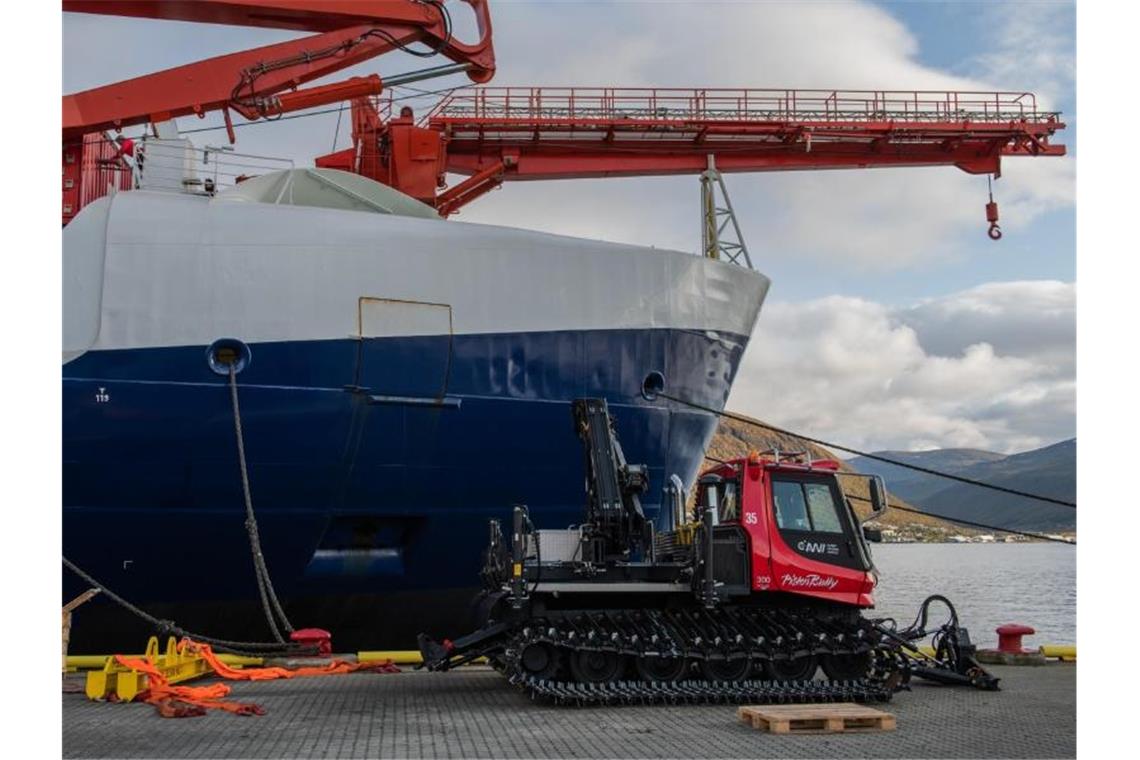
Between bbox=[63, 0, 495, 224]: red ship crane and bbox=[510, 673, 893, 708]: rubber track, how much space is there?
9.03 metres

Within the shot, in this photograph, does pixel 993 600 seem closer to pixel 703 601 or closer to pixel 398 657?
pixel 398 657

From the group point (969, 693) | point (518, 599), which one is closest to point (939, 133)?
point (969, 693)

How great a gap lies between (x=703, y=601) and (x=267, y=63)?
9.35 metres

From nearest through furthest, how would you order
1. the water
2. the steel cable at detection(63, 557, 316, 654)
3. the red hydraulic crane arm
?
the steel cable at detection(63, 557, 316, 654) → the red hydraulic crane arm → the water

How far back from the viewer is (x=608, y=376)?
14578 mm

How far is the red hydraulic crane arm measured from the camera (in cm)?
1452

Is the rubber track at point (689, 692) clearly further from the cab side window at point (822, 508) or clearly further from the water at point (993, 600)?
the water at point (993, 600)

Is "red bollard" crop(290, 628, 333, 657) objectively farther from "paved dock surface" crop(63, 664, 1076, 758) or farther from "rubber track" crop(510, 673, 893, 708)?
"rubber track" crop(510, 673, 893, 708)

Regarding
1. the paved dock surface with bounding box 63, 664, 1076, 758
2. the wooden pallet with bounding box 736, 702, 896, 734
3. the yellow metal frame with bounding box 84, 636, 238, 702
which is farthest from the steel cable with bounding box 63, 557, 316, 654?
the wooden pallet with bounding box 736, 702, 896, 734

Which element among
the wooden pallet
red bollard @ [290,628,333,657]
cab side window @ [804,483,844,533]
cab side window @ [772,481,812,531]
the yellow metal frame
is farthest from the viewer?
red bollard @ [290,628,333,657]

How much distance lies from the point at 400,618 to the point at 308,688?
3238 millimetres

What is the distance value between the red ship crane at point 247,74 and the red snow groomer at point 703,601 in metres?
6.71

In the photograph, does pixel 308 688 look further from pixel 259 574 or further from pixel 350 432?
pixel 350 432

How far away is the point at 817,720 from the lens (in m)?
8.48
